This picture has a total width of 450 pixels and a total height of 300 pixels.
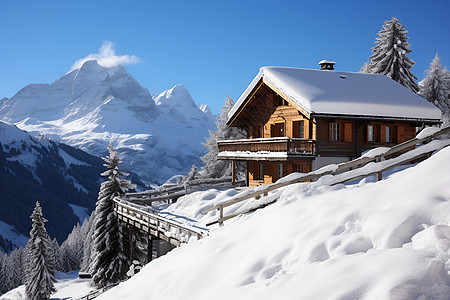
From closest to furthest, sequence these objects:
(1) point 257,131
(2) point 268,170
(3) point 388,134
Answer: (3) point 388,134 < (2) point 268,170 < (1) point 257,131

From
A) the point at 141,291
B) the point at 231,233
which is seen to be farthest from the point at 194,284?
the point at 231,233

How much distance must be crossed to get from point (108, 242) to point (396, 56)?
31.1 m

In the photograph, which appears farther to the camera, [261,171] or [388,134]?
[261,171]

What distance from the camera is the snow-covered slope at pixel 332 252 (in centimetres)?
457

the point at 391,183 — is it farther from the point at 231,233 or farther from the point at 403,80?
the point at 403,80

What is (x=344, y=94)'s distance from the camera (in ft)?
77.6

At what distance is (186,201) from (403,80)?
959 inches

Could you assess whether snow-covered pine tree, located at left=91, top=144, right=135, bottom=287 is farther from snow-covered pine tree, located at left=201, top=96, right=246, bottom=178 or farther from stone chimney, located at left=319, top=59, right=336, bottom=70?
stone chimney, located at left=319, top=59, right=336, bottom=70

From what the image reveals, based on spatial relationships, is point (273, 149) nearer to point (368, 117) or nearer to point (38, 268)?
point (368, 117)

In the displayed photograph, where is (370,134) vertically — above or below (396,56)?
below

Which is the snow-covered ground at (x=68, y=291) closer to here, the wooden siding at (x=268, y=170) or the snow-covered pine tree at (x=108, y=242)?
the snow-covered pine tree at (x=108, y=242)

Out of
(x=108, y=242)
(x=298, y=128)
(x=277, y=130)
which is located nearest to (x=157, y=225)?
(x=108, y=242)

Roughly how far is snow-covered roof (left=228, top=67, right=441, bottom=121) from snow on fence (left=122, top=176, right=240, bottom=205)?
6794mm

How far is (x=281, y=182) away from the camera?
11.6 m
